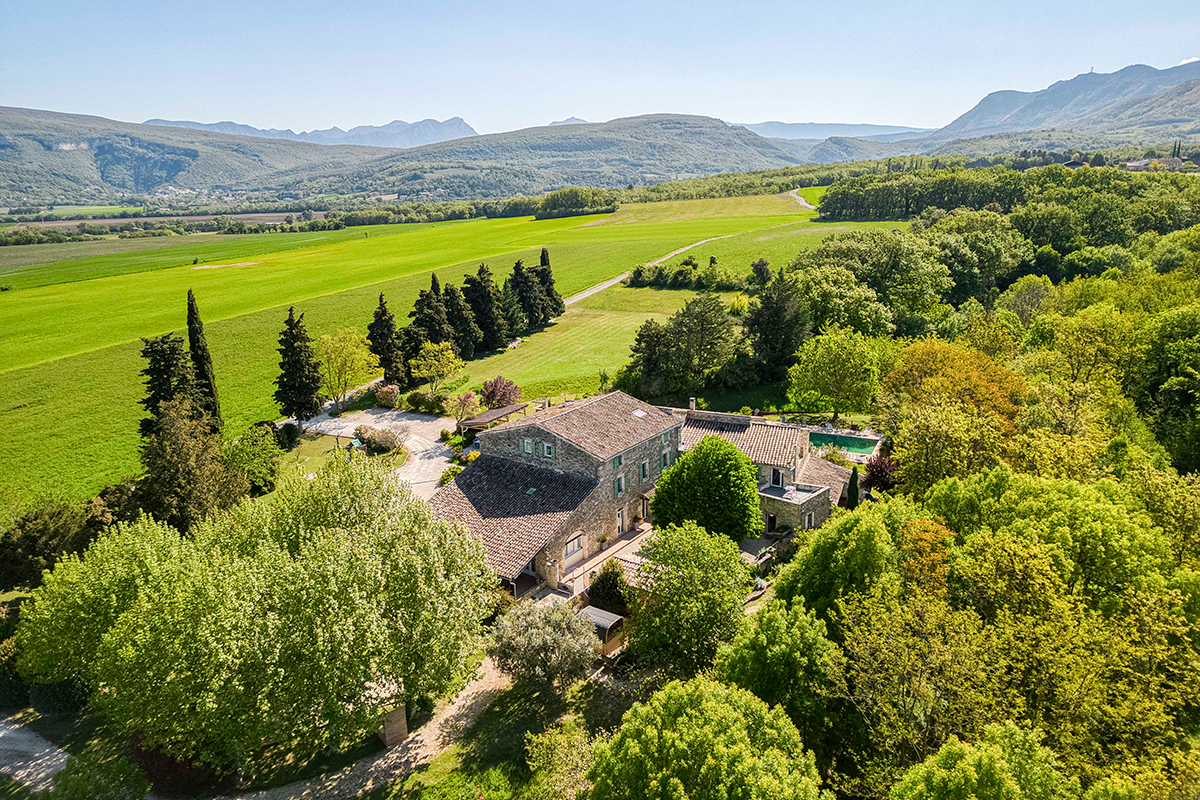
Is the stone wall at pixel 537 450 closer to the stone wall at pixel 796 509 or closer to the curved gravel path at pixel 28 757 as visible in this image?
the stone wall at pixel 796 509

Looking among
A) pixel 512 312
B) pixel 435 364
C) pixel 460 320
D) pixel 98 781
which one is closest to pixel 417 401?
pixel 435 364

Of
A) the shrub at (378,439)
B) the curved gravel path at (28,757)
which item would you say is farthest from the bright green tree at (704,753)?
the shrub at (378,439)

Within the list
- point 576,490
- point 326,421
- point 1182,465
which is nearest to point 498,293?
point 326,421

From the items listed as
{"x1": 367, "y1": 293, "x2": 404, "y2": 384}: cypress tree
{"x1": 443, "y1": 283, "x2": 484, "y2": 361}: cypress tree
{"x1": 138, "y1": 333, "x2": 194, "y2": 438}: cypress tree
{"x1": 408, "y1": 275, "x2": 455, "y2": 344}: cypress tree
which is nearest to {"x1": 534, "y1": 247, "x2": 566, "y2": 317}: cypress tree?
{"x1": 443, "y1": 283, "x2": 484, "y2": 361}: cypress tree

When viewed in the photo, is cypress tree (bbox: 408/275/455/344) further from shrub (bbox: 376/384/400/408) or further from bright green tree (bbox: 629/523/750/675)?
bright green tree (bbox: 629/523/750/675)

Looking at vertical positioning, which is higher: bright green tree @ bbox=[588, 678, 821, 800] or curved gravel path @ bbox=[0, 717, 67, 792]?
bright green tree @ bbox=[588, 678, 821, 800]

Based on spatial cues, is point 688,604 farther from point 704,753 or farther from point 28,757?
point 28,757
